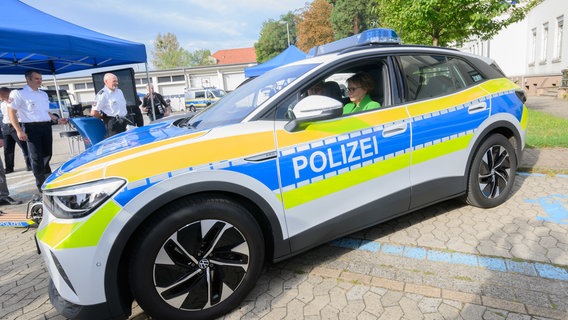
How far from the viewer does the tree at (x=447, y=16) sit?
28.1 ft

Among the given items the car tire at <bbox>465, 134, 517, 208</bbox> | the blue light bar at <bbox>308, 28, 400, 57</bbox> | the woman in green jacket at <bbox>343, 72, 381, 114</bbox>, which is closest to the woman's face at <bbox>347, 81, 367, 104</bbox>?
the woman in green jacket at <bbox>343, 72, 381, 114</bbox>

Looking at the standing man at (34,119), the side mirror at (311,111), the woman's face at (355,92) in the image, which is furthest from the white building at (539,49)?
the standing man at (34,119)

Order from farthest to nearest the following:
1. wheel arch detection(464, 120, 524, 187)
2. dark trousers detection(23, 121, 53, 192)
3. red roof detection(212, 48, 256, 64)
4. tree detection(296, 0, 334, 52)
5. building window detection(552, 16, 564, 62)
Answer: red roof detection(212, 48, 256, 64)
tree detection(296, 0, 334, 52)
building window detection(552, 16, 564, 62)
dark trousers detection(23, 121, 53, 192)
wheel arch detection(464, 120, 524, 187)

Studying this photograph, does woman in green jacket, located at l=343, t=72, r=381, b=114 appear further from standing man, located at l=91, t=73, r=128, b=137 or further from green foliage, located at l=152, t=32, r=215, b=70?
green foliage, located at l=152, t=32, r=215, b=70

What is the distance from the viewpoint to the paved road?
212 centimetres

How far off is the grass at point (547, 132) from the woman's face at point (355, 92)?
4.42 m

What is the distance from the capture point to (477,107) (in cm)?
303

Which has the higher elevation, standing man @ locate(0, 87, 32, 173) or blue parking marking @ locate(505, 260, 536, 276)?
standing man @ locate(0, 87, 32, 173)

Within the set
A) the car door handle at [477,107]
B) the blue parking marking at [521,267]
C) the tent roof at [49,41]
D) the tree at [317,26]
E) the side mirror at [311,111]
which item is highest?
the tree at [317,26]

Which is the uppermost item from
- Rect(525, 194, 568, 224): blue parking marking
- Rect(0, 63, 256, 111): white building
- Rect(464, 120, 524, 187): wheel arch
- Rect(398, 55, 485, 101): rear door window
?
Rect(0, 63, 256, 111): white building

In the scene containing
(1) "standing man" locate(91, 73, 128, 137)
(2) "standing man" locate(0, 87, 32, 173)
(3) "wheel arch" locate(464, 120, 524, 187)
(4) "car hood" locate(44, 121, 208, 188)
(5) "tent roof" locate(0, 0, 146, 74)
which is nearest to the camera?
(4) "car hood" locate(44, 121, 208, 188)

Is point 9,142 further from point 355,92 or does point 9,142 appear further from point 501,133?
point 501,133

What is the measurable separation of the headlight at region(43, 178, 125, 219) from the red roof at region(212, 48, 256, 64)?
7315 cm

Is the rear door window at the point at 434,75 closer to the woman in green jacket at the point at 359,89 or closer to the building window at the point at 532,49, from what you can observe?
the woman in green jacket at the point at 359,89
